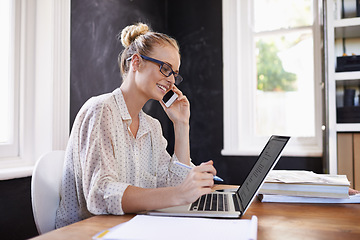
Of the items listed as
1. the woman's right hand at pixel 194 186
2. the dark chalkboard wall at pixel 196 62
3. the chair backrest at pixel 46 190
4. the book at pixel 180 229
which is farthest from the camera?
the dark chalkboard wall at pixel 196 62

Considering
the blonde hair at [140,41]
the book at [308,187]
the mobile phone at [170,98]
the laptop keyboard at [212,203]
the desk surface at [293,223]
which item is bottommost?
the desk surface at [293,223]

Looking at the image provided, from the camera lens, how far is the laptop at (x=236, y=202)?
0.92 meters

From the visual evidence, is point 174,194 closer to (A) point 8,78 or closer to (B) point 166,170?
(B) point 166,170

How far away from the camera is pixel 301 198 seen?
1164 millimetres

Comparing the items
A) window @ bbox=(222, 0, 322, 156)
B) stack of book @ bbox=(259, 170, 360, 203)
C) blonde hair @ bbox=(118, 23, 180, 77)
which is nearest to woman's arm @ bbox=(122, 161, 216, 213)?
stack of book @ bbox=(259, 170, 360, 203)

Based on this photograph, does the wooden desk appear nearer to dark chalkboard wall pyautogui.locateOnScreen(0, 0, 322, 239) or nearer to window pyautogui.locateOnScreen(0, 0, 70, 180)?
window pyautogui.locateOnScreen(0, 0, 70, 180)

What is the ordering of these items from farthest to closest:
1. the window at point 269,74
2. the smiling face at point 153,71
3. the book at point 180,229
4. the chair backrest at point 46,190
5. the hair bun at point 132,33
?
1. the window at point 269,74
2. the hair bun at point 132,33
3. the smiling face at point 153,71
4. the chair backrest at point 46,190
5. the book at point 180,229

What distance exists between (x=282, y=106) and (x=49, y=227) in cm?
204

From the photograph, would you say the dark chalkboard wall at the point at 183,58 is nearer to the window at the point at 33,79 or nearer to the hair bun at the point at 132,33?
the window at the point at 33,79

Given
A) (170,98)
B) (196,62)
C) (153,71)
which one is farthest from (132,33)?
(196,62)

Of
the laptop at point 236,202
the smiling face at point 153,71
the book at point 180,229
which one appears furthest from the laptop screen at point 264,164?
the smiling face at point 153,71

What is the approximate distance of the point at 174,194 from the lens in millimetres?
937

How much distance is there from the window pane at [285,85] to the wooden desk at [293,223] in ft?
5.17

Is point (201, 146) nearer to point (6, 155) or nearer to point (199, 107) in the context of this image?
point (199, 107)
